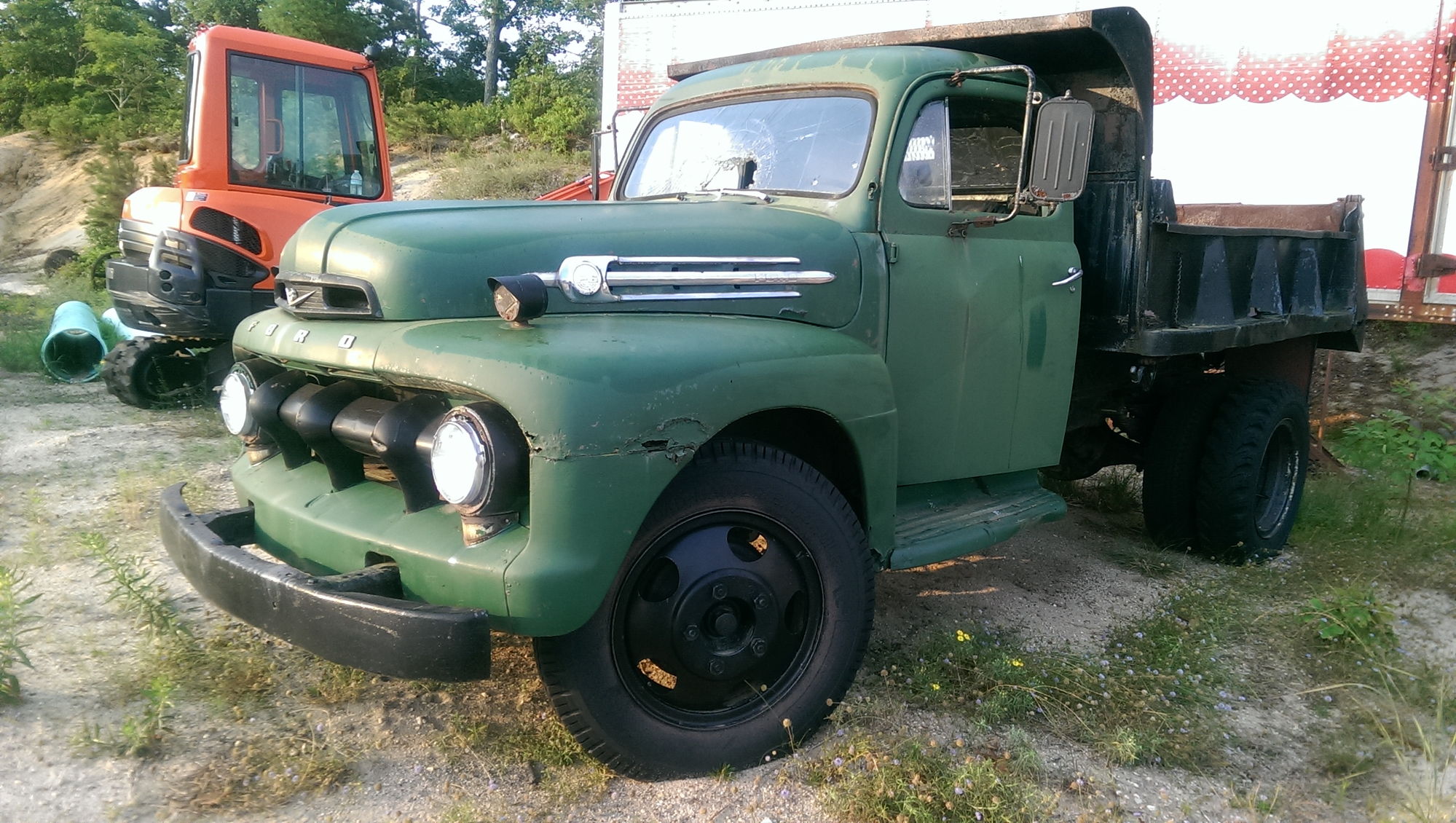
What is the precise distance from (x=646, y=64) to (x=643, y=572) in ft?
30.4

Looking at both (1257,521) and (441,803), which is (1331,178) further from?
(441,803)

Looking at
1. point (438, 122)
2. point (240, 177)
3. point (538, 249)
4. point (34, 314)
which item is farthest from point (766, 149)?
point (438, 122)

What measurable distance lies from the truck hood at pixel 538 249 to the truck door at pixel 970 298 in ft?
1.00

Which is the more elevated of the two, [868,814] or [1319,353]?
[1319,353]

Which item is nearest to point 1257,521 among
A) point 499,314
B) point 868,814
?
point 868,814

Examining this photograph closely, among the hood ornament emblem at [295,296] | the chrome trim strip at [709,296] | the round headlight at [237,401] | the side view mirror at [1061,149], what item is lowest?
the round headlight at [237,401]

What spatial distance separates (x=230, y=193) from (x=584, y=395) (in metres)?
6.04

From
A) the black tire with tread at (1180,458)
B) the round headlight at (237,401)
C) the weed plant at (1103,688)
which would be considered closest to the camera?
the weed plant at (1103,688)

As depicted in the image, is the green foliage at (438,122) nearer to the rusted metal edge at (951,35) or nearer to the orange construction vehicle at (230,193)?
the orange construction vehicle at (230,193)

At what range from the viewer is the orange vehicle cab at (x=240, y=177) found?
6.98 meters

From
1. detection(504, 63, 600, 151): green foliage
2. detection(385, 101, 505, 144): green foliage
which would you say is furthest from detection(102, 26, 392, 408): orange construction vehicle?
detection(385, 101, 505, 144): green foliage

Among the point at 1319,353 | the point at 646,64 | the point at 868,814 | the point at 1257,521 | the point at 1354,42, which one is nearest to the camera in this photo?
the point at 868,814

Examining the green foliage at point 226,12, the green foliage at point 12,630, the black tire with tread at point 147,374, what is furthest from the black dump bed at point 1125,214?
the green foliage at point 226,12

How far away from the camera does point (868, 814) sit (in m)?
2.53
